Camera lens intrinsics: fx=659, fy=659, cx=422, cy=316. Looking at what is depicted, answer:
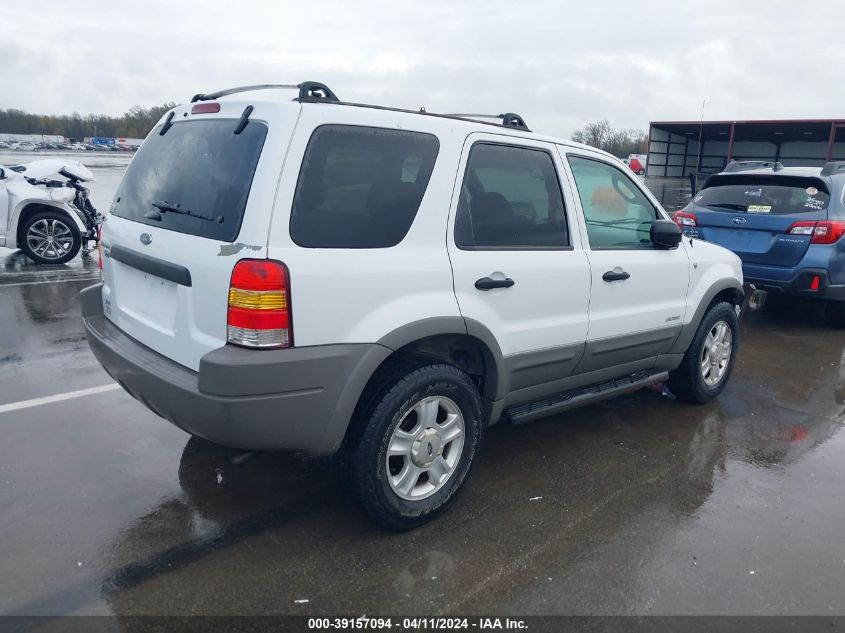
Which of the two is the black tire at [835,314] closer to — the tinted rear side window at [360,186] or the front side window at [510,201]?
the front side window at [510,201]

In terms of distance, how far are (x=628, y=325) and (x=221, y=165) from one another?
2.54 metres

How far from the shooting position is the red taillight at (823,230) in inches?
260

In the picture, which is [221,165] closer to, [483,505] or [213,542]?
[213,542]

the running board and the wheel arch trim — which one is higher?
the wheel arch trim

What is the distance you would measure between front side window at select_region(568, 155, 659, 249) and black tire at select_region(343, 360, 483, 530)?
1317 millimetres

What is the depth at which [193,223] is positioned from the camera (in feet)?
9.37

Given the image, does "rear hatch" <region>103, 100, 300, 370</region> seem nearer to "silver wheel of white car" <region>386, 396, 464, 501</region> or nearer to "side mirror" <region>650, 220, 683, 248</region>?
"silver wheel of white car" <region>386, 396, 464, 501</region>

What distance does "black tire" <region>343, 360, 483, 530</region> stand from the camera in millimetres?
2869

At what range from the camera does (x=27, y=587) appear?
2.60 m

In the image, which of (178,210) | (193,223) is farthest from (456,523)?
(178,210)

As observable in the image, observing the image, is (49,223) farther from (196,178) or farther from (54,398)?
(196,178)

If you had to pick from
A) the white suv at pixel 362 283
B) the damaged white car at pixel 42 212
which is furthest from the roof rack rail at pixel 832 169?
the damaged white car at pixel 42 212

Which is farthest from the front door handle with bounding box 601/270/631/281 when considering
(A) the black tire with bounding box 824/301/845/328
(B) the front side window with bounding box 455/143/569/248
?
(A) the black tire with bounding box 824/301/845/328

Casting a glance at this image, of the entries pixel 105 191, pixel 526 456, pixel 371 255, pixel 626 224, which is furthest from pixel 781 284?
pixel 105 191
